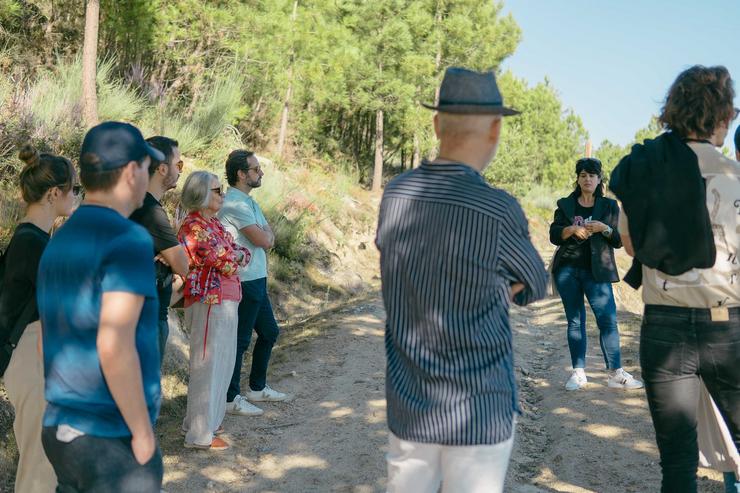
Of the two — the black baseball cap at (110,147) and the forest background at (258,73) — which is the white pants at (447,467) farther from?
the forest background at (258,73)

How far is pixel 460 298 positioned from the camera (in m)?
2.42

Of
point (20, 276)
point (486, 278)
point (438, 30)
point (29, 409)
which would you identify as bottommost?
point (29, 409)

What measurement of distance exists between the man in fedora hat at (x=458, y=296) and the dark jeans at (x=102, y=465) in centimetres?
81

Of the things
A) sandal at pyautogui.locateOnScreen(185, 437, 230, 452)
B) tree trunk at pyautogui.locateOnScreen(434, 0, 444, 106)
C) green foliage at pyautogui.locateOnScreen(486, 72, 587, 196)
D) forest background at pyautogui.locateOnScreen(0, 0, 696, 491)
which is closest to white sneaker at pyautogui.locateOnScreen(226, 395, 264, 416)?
forest background at pyautogui.locateOnScreen(0, 0, 696, 491)

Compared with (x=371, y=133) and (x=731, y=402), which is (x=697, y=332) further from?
(x=371, y=133)

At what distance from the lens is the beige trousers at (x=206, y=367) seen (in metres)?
5.43

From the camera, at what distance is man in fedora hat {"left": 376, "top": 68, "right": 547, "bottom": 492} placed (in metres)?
2.41

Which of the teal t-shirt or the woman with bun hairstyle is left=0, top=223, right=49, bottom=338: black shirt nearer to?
the woman with bun hairstyle

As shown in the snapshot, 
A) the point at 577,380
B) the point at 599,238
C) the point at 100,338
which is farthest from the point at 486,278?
the point at 577,380

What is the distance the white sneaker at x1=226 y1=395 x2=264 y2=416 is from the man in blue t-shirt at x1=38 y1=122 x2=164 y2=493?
3941 millimetres

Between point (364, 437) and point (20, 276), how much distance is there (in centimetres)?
299

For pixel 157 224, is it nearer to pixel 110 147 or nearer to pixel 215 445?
pixel 215 445

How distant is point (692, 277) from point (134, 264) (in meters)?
2.20

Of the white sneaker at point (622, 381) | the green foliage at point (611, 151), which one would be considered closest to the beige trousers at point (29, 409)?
the white sneaker at point (622, 381)
